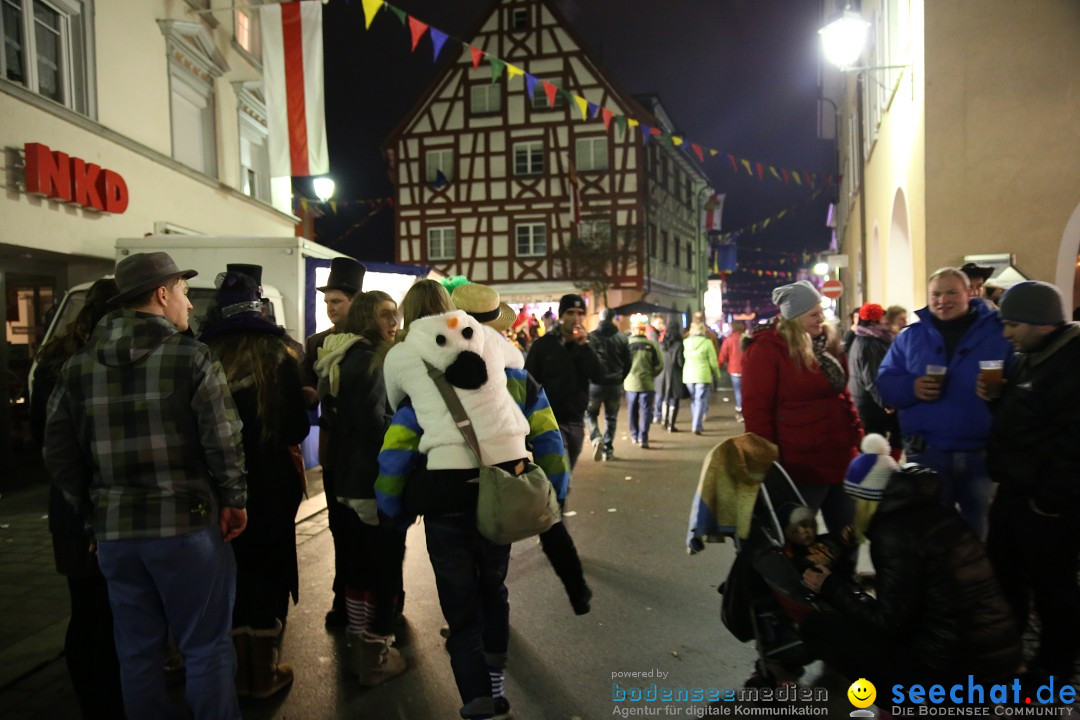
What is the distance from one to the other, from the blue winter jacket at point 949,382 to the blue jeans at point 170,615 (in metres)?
3.63

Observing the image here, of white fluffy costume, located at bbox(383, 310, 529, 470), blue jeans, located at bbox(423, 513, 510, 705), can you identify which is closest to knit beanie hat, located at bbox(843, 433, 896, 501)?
white fluffy costume, located at bbox(383, 310, 529, 470)

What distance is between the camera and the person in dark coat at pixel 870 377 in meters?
5.61

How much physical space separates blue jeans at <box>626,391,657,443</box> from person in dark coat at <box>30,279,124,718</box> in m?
8.45

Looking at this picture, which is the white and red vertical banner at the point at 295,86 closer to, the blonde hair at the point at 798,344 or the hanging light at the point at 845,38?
the hanging light at the point at 845,38

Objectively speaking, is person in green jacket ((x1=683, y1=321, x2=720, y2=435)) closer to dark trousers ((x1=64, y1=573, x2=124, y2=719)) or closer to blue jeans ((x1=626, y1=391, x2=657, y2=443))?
blue jeans ((x1=626, y1=391, x2=657, y2=443))

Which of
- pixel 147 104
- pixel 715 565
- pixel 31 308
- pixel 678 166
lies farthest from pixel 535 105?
pixel 715 565

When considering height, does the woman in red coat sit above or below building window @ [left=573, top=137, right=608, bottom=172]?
below

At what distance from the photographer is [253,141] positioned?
16453mm

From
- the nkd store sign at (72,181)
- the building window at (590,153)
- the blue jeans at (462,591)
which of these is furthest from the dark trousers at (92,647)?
the building window at (590,153)

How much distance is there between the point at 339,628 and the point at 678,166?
1630 inches

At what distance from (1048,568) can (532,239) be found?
32.7 m

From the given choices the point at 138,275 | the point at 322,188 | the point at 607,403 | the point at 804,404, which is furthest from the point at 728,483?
the point at 322,188

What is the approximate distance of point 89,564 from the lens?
9.75 ft

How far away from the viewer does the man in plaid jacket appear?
102 inches
